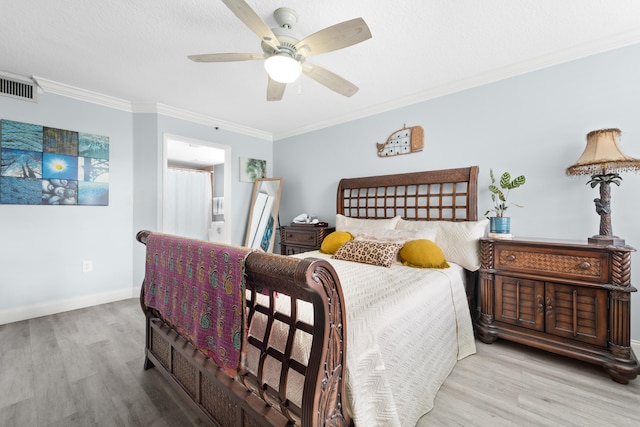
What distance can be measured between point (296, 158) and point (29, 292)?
368 cm

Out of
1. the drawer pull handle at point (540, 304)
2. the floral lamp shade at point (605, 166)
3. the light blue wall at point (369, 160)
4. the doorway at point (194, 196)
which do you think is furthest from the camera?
the doorway at point (194, 196)

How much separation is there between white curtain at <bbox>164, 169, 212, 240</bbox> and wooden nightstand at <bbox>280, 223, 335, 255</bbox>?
255 cm

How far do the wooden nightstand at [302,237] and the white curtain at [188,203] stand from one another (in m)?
2.55

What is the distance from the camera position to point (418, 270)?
7.14 ft

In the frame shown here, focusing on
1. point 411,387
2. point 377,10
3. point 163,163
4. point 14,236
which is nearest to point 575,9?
point 377,10

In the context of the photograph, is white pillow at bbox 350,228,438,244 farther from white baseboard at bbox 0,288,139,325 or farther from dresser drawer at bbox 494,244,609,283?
white baseboard at bbox 0,288,139,325

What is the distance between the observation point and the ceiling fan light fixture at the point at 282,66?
68.7 inches

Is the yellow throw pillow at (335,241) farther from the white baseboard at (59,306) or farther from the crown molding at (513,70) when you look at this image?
the white baseboard at (59,306)

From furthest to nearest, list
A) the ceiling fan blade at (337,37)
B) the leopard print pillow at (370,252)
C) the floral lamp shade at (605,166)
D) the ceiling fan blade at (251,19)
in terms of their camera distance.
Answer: the leopard print pillow at (370,252) < the floral lamp shade at (605,166) < the ceiling fan blade at (337,37) < the ceiling fan blade at (251,19)

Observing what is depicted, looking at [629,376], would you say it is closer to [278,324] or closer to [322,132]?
[278,324]

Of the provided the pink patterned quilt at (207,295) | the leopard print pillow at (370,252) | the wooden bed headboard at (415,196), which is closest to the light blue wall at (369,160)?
the wooden bed headboard at (415,196)

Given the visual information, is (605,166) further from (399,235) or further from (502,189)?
(399,235)

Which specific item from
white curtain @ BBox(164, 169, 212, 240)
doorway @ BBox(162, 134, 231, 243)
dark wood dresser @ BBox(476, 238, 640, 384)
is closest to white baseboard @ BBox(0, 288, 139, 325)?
doorway @ BBox(162, 134, 231, 243)

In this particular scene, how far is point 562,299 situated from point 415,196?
1581 mm
